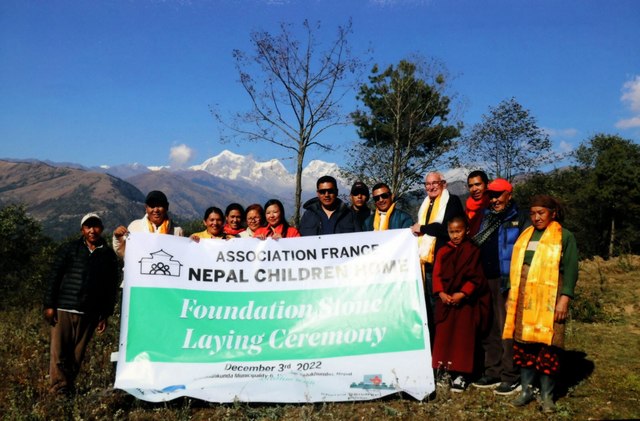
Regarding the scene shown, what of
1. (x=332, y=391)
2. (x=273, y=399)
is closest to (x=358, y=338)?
(x=332, y=391)

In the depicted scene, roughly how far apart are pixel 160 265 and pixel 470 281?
3605 millimetres

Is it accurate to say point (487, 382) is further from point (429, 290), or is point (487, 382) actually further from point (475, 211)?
point (475, 211)

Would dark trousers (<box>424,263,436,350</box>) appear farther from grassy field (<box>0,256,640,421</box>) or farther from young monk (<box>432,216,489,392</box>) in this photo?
grassy field (<box>0,256,640,421</box>)

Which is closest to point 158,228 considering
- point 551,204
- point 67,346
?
point 67,346

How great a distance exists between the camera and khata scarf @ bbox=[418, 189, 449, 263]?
5457mm

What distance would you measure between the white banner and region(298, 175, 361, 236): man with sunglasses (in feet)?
1.89

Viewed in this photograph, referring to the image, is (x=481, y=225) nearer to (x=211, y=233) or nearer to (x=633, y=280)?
(x=211, y=233)

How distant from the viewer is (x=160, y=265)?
529 centimetres

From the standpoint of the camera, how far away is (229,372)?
488cm

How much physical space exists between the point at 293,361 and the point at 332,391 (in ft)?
1.73

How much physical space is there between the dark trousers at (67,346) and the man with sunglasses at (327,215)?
9.37 ft

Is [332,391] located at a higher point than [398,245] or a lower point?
lower

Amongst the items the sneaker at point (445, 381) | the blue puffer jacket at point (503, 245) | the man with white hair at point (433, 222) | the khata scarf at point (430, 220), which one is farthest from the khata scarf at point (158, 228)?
the blue puffer jacket at point (503, 245)

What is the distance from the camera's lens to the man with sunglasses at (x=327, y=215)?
594 centimetres
